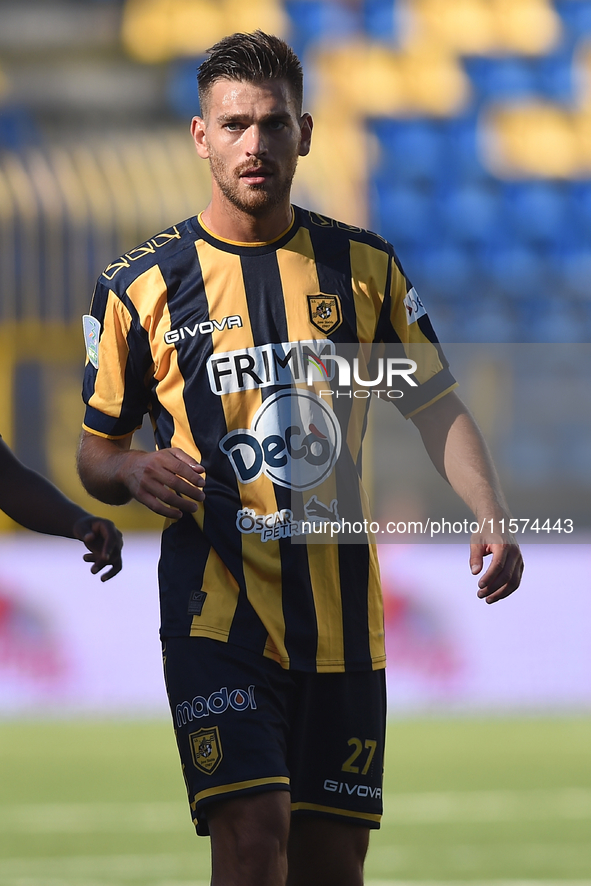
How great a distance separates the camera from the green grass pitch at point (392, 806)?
16.0ft

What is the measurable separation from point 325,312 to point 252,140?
379 millimetres

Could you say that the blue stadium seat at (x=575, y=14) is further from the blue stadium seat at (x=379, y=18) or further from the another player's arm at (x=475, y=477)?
the another player's arm at (x=475, y=477)

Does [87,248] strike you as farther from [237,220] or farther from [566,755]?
[237,220]

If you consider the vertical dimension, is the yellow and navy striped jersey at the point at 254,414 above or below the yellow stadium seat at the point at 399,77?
below

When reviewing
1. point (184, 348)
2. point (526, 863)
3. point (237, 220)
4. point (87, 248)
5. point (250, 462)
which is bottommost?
point (526, 863)

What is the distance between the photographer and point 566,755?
7.45 m

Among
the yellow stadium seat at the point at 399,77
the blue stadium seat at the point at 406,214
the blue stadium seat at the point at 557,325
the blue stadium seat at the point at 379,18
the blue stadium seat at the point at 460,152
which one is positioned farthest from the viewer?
the blue stadium seat at the point at 379,18

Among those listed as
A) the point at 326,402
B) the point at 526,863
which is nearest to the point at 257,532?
the point at 326,402

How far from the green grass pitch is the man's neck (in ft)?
8.94

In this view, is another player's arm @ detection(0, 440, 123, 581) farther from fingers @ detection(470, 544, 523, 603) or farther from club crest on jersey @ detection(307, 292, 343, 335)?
fingers @ detection(470, 544, 523, 603)

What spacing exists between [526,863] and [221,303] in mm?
3048

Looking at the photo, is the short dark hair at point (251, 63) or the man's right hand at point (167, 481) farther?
the short dark hair at point (251, 63)

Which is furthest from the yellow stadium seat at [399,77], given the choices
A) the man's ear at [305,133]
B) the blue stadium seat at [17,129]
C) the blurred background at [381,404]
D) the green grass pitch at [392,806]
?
the man's ear at [305,133]

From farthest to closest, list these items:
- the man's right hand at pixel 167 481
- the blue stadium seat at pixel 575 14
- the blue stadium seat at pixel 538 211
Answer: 1. the blue stadium seat at pixel 575 14
2. the blue stadium seat at pixel 538 211
3. the man's right hand at pixel 167 481
